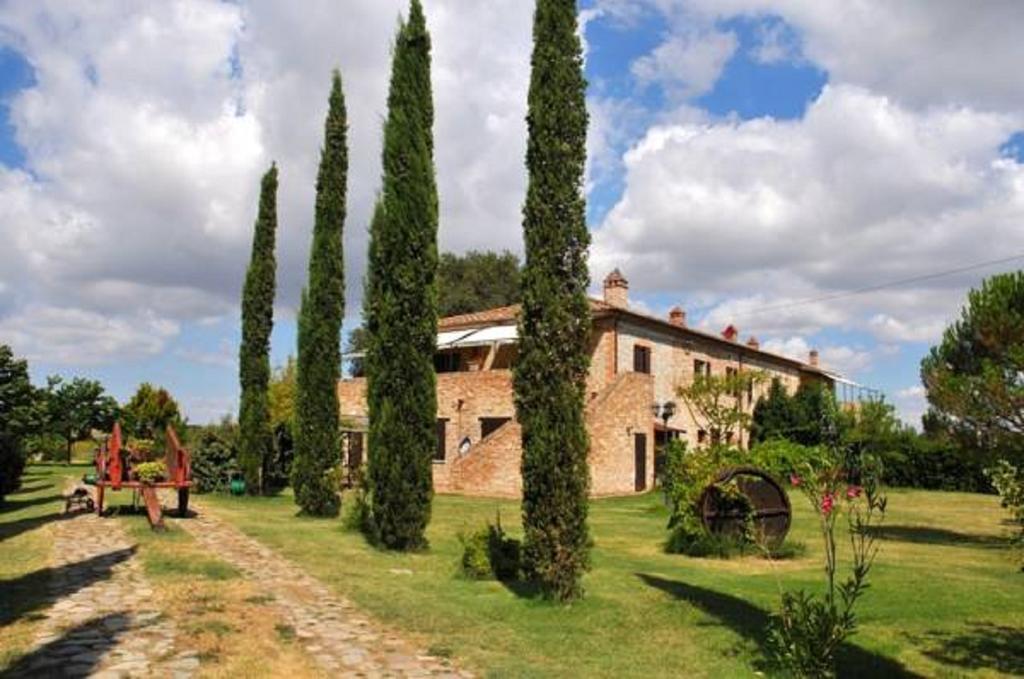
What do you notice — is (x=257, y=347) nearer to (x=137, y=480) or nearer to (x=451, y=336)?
(x=137, y=480)

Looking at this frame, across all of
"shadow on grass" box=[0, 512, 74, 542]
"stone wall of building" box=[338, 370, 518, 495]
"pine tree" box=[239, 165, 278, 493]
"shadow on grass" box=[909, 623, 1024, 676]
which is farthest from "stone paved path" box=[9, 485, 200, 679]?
"stone wall of building" box=[338, 370, 518, 495]

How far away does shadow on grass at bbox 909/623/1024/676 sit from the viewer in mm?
7117

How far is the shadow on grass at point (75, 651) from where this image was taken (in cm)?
606

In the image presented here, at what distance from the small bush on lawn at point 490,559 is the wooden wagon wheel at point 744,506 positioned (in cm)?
445

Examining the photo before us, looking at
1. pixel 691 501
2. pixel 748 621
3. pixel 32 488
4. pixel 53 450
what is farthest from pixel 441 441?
pixel 53 450

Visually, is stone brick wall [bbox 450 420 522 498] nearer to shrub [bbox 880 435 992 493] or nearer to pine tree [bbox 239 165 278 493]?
pine tree [bbox 239 165 278 493]

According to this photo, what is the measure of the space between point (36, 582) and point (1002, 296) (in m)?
17.7

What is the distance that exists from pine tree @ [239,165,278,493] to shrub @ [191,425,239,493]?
0.90 metres

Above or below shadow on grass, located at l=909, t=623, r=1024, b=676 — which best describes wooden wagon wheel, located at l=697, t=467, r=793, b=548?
above

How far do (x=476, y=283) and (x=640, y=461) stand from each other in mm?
28023

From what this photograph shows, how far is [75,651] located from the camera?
21.8ft

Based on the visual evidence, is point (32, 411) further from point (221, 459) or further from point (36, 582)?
point (36, 582)

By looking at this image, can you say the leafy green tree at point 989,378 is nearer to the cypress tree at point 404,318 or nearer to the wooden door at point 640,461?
the cypress tree at point 404,318

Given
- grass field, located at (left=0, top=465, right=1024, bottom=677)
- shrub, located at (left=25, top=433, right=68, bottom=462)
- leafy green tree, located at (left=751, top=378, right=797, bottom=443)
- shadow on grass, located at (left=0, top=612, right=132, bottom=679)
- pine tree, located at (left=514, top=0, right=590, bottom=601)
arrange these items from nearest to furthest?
shadow on grass, located at (left=0, top=612, right=132, bottom=679), grass field, located at (left=0, top=465, right=1024, bottom=677), pine tree, located at (left=514, top=0, right=590, bottom=601), leafy green tree, located at (left=751, top=378, right=797, bottom=443), shrub, located at (left=25, top=433, right=68, bottom=462)
